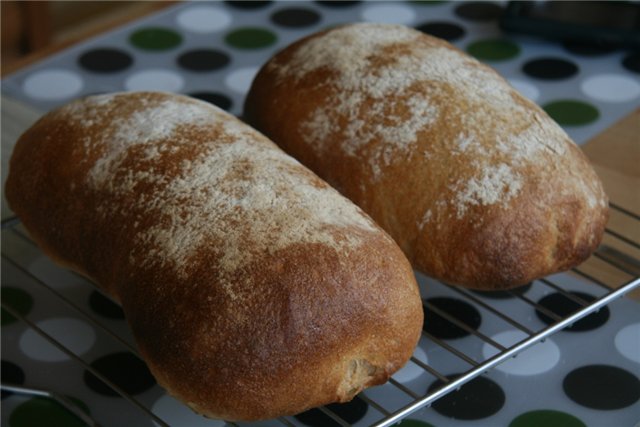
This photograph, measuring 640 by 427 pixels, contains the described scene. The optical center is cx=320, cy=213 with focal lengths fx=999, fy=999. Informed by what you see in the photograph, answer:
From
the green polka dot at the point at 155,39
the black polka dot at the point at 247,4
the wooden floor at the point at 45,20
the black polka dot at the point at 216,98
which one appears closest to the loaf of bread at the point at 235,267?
the black polka dot at the point at 216,98

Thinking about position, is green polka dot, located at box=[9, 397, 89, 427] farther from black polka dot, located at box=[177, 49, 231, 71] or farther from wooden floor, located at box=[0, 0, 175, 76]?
wooden floor, located at box=[0, 0, 175, 76]

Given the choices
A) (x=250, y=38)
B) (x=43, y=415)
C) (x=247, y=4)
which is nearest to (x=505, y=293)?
(x=43, y=415)

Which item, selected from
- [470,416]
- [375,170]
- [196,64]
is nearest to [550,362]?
[470,416]

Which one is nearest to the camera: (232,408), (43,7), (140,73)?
(232,408)

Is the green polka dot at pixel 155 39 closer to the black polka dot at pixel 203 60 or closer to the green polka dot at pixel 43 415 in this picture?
the black polka dot at pixel 203 60

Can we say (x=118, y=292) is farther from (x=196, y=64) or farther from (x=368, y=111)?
(x=196, y=64)

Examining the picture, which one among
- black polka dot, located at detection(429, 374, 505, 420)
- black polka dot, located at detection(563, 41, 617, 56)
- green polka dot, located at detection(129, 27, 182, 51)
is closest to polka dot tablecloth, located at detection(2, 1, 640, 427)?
black polka dot, located at detection(429, 374, 505, 420)
